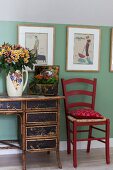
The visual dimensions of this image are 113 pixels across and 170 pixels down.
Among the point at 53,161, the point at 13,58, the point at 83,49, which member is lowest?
the point at 53,161

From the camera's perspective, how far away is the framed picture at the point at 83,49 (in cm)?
345

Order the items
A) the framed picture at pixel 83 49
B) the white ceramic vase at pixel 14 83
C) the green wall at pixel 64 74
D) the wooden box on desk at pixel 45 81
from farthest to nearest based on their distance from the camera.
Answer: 1. the framed picture at pixel 83 49
2. the green wall at pixel 64 74
3. the wooden box on desk at pixel 45 81
4. the white ceramic vase at pixel 14 83

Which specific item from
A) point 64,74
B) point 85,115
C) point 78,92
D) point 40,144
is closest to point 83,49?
point 64,74

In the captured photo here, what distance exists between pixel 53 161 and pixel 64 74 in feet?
3.60

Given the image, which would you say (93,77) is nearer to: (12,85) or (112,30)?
(112,30)

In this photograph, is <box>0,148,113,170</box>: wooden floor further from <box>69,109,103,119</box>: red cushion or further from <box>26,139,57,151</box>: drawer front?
<box>69,109,103,119</box>: red cushion

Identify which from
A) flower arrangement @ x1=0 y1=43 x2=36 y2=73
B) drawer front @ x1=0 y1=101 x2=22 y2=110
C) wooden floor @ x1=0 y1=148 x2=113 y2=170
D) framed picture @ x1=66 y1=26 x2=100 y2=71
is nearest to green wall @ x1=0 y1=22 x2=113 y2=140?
framed picture @ x1=66 y1=26 x2=100 y2=71

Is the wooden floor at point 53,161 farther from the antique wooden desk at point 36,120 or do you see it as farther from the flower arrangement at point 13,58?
the flower arrangement at point 13,58

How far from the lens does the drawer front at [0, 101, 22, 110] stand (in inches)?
108

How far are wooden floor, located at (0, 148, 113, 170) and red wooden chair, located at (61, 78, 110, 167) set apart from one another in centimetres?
12

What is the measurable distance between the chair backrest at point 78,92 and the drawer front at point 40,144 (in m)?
0.52

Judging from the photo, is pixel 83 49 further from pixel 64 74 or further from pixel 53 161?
pixel 53 161

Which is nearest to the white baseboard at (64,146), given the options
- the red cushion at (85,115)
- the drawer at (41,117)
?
the red cushion at (85,115)

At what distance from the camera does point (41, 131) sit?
2844 millimetres
